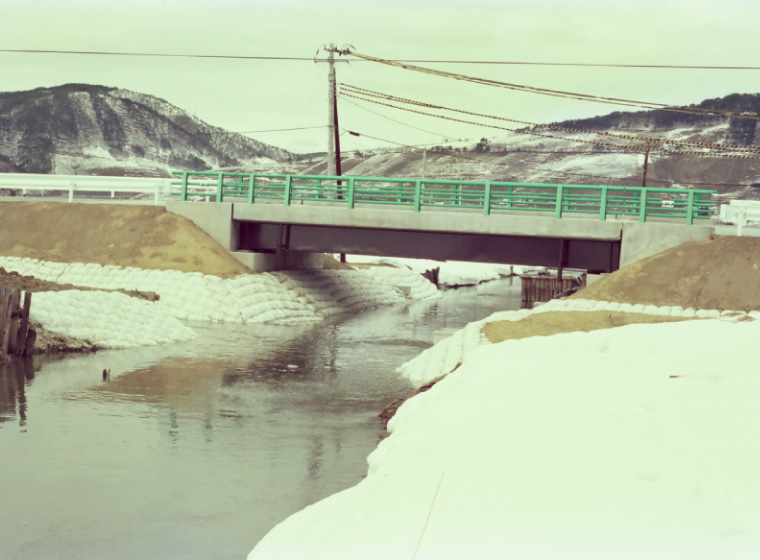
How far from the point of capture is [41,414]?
15.2m

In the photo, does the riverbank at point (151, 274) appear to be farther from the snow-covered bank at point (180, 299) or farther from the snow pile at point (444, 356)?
the snow pile at point (444, 356)

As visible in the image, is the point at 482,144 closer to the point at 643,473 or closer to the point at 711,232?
the point at 711,232

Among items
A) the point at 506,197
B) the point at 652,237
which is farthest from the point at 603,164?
the point at 506,197

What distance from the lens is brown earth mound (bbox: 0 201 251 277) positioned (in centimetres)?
3378

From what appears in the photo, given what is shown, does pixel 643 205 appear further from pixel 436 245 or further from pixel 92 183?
pixel 92 183

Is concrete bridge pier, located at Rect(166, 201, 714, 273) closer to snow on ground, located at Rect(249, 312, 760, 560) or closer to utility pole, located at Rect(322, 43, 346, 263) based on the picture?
utility pole, located at Rect(322, 43, 346, 263)

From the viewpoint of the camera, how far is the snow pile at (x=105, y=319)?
72.7 feet

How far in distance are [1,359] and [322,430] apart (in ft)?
26.1

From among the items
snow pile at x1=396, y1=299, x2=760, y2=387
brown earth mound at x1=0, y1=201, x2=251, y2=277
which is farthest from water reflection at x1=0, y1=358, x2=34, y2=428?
brown earth mound at x1=0, y1=201, x2=251, y2=277

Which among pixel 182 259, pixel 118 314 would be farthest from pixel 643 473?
pixel 182 259

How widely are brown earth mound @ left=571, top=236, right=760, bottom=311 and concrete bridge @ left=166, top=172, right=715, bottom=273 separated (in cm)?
139

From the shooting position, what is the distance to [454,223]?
3269 centimetres

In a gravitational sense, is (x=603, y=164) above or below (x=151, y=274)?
above

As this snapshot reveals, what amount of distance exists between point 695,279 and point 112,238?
20.8m
